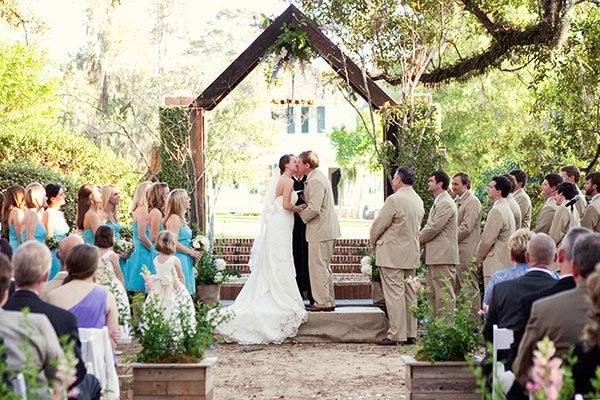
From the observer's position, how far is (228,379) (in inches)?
411

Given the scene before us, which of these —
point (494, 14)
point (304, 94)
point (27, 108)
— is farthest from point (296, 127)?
point (494, 14)

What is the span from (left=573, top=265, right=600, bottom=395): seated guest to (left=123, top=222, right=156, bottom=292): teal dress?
27.6 feet

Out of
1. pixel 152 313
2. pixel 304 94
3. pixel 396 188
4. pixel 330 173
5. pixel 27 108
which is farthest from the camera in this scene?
pixel 330 173

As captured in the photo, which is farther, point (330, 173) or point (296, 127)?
point (330, 173)

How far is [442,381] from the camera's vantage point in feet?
25.8

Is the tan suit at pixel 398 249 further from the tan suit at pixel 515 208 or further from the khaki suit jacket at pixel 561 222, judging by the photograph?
the khaki suit jacket at pixel 561 222

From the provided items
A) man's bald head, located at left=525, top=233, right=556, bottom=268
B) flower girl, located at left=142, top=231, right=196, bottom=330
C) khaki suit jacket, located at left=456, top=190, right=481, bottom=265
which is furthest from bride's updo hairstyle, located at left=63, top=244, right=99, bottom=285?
khaki suit jacket, located at left=456, top=190, right=481, bottom=265

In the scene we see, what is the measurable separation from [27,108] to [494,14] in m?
14.0

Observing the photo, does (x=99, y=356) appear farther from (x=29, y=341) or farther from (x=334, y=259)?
(x=334, y=259)

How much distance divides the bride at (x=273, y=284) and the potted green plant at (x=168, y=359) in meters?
4.53

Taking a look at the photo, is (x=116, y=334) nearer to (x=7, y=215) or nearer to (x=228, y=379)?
(x=228, y=379)

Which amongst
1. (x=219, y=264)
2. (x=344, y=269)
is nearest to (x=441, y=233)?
(x=219, y=264)

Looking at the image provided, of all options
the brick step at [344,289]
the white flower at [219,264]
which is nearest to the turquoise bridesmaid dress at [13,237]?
the white flower at [219,264]

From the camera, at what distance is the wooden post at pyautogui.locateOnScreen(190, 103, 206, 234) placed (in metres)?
16.3
